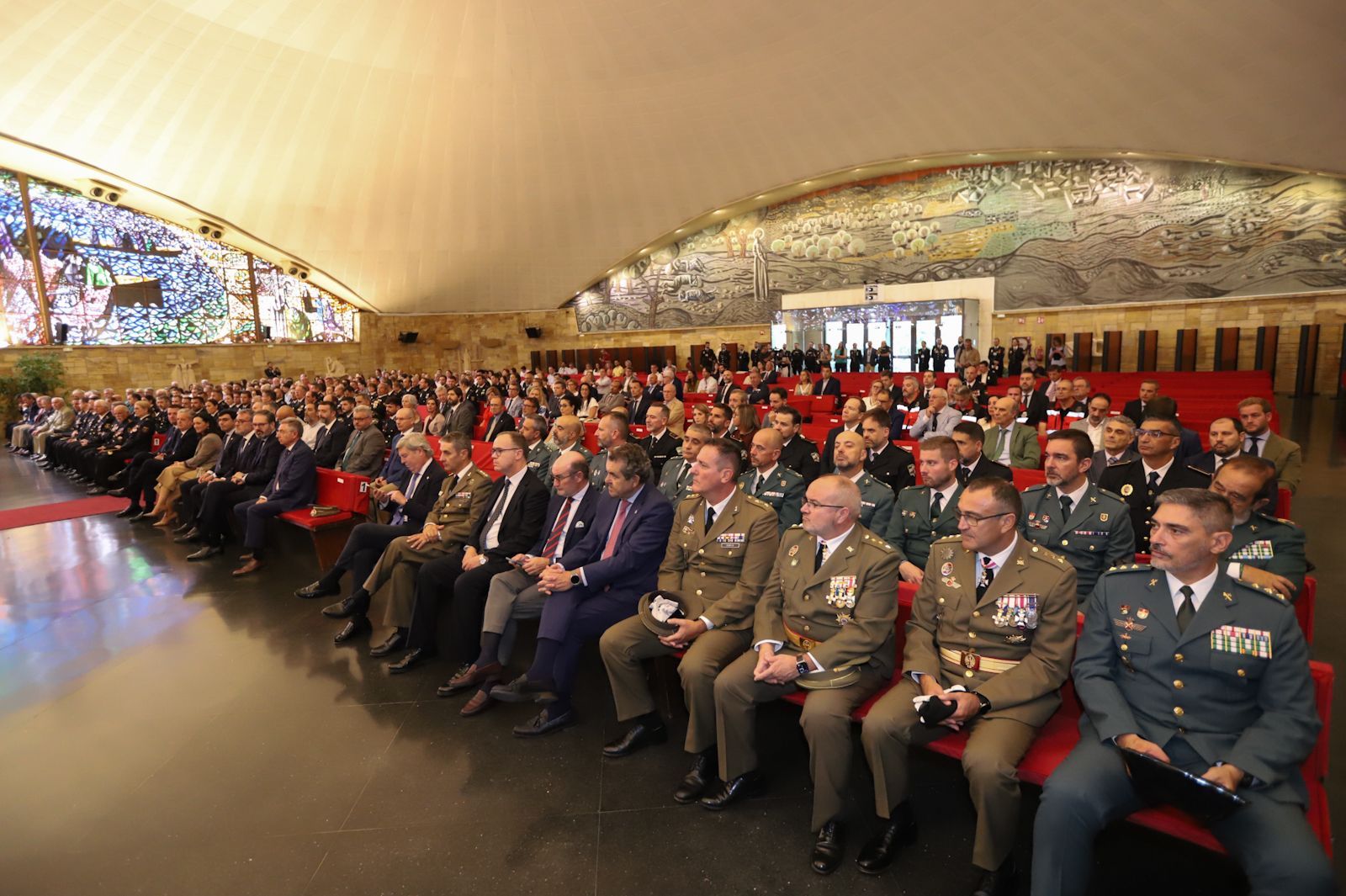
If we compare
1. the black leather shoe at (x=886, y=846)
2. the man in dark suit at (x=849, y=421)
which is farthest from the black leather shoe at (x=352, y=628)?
the man in dark suit at (x=849, y=421)

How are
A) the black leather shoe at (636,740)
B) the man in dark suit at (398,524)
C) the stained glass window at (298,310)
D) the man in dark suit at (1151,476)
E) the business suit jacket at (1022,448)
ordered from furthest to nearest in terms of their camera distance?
the stained glass window at (298,310) < the business suit jacket at (1022,448) < the man in dark suit at (398,524) < the man in dark suit at (1151,476) < the black leather shoe at (636,740)

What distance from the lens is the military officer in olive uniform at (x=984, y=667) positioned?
6.24 feet

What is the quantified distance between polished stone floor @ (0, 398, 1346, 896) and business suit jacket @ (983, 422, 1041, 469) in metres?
1.72

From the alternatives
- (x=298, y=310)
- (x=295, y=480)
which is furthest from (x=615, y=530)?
(x=298, y=310)

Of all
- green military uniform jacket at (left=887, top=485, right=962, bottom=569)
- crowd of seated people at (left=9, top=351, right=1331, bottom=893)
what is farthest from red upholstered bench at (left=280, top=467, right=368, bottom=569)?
green military uniform jacket at (left=887, top=485, right=962, bottom=569)

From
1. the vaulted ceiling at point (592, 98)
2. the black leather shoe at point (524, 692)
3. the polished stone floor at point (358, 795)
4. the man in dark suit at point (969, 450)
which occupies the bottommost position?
the polished stone floor at point (358, 795)

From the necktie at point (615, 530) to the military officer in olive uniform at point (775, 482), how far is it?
2.53ft

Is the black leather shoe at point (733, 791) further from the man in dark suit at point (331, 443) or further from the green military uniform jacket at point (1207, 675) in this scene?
the man in dark suit at point (331, 443)

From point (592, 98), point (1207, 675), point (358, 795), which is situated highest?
point (592, 98)

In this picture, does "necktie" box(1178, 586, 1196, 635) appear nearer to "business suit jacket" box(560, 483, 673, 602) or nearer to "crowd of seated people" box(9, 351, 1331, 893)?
"crowd of seated people" box(9, 351, 1331, 893)

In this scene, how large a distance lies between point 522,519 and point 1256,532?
3331 mm

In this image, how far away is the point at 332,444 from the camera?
6875mm

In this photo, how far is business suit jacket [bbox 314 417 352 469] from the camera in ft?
22.4

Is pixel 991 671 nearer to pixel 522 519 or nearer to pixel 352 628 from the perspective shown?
pixel 522 519
